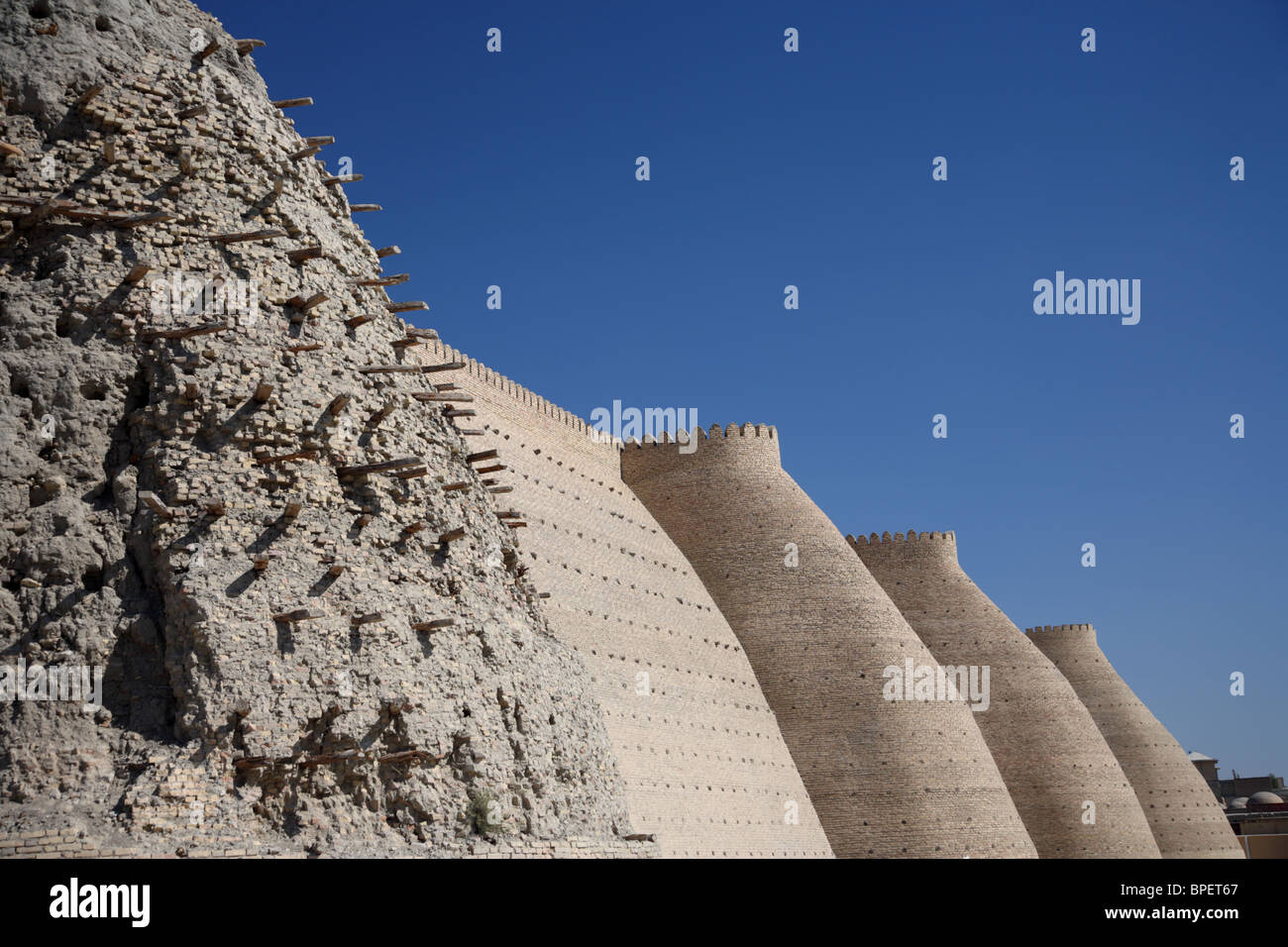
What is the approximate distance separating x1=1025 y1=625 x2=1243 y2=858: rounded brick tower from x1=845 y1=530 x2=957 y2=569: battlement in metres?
6.13

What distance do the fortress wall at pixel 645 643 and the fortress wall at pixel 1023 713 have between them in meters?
6.98

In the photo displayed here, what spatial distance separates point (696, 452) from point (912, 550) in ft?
23.1

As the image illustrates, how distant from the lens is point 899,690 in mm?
27375

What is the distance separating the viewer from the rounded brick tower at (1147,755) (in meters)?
34.1

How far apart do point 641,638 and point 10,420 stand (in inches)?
665

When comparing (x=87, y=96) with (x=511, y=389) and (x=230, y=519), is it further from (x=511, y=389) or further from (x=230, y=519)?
(x=511, y=389)

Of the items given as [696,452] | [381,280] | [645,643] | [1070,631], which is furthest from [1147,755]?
[381,280]

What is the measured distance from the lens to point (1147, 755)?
3553 cm

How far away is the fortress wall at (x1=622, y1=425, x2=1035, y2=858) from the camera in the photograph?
2619 centimetres

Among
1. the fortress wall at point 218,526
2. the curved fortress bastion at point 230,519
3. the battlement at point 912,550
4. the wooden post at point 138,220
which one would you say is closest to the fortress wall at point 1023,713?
the battlement at point 912,550

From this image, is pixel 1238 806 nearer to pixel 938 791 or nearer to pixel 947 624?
pixel 947 624

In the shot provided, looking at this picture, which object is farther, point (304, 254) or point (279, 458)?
point (304, 254)
